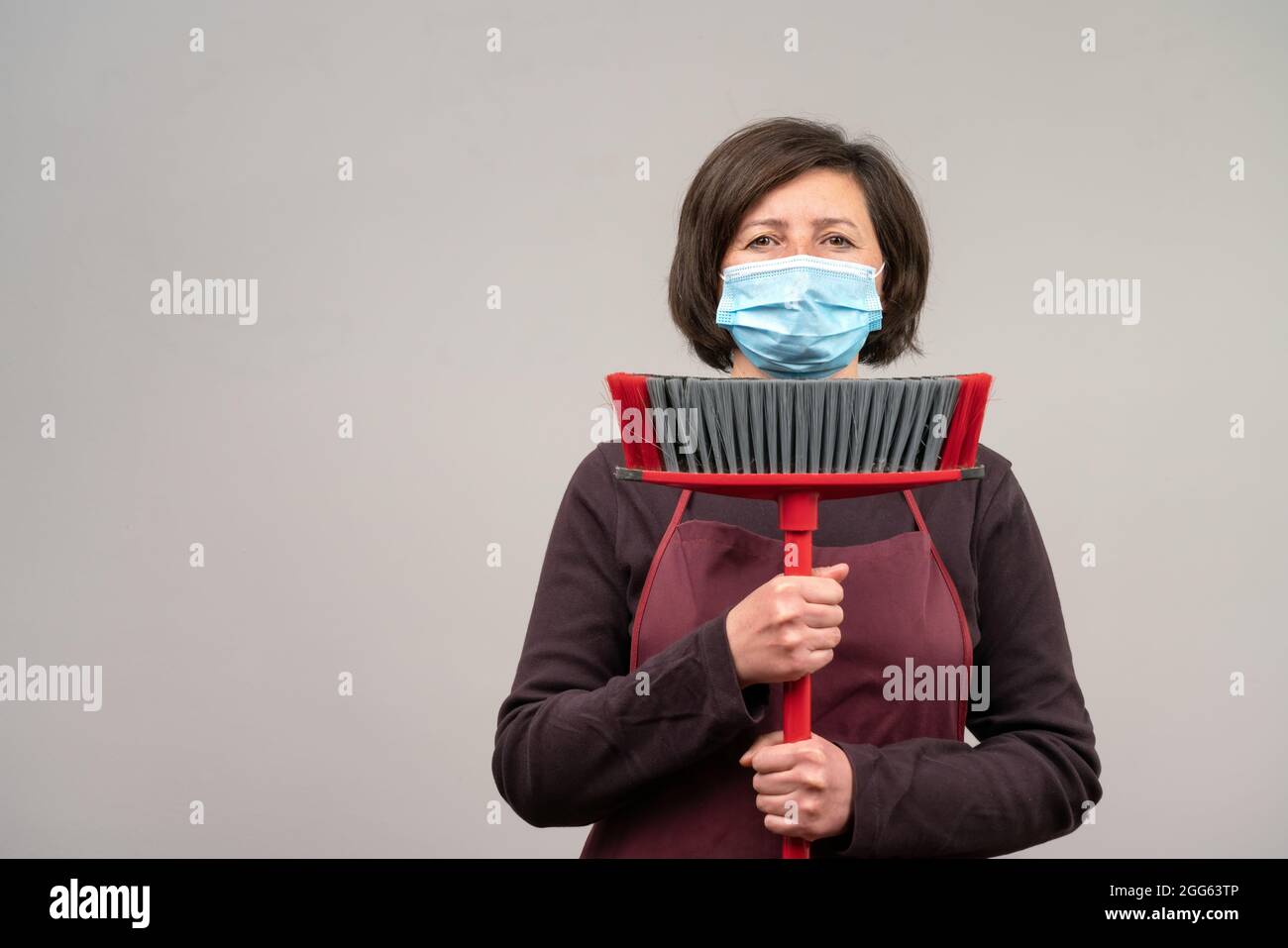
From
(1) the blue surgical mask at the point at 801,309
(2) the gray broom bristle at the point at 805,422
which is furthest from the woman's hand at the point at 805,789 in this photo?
(1) the blue surgical mask at the point at 801,309

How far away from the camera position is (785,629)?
143cm

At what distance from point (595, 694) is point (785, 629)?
247mm

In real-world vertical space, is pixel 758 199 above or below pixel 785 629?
above

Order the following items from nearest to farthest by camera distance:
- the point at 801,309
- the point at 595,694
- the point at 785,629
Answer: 1. the point at 785,629
2. the point at 595,694
3. the point at 801,309

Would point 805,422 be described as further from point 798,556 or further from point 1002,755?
point 1002,755

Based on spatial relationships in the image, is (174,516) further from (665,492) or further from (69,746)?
(665,492)

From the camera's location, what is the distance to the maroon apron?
5.22ft

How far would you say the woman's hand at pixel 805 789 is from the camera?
1.45 meters

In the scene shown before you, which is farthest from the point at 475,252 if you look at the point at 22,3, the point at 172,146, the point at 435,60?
the point at 22,3

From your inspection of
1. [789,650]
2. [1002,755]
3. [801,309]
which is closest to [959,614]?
[1002,755]

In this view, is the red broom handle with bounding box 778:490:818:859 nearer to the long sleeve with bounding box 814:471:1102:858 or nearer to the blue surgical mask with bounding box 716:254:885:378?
the long sleeve with bounding box 814:471:1102:858

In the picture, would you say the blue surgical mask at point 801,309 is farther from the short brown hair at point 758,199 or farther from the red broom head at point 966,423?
the red broom head at point 966,423

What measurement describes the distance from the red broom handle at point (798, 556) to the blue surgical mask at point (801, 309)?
29cm

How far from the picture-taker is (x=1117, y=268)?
3.18 m
